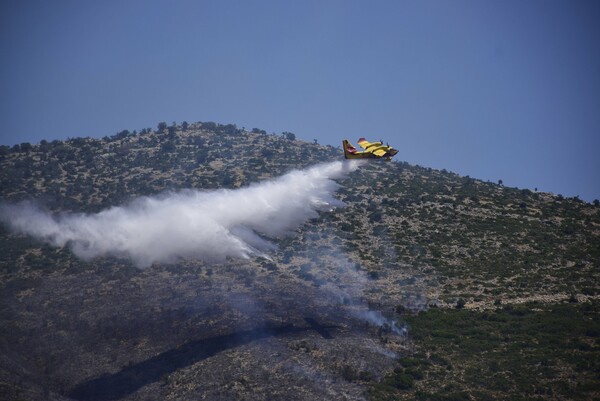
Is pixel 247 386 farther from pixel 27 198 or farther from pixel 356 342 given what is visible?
pixel 27 198

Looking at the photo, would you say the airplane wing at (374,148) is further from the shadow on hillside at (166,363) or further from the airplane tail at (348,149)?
the shadow on hillside at (166,363)

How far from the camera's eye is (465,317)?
171 feet

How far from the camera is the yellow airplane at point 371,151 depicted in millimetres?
65625

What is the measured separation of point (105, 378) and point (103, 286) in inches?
702

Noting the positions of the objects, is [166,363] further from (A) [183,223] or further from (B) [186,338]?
(A) [183,223]

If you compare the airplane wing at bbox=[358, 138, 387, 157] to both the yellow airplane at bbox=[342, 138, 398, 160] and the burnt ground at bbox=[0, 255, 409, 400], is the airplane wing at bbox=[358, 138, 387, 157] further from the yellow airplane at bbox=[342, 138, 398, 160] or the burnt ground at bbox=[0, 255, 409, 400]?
the burnt ground at bbox=[0, 255, 409, 400]

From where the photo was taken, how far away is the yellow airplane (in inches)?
2584

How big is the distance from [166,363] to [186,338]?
383 centimetres

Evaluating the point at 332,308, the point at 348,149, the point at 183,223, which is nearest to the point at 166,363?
the point at 332,308

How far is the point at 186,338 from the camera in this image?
45.4m

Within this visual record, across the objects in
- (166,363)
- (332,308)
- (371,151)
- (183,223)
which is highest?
(371,151)

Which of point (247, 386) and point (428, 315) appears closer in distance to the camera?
point (247, 386)

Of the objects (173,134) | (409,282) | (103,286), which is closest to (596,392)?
(409,282)

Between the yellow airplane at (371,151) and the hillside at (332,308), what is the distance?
13827 mm
